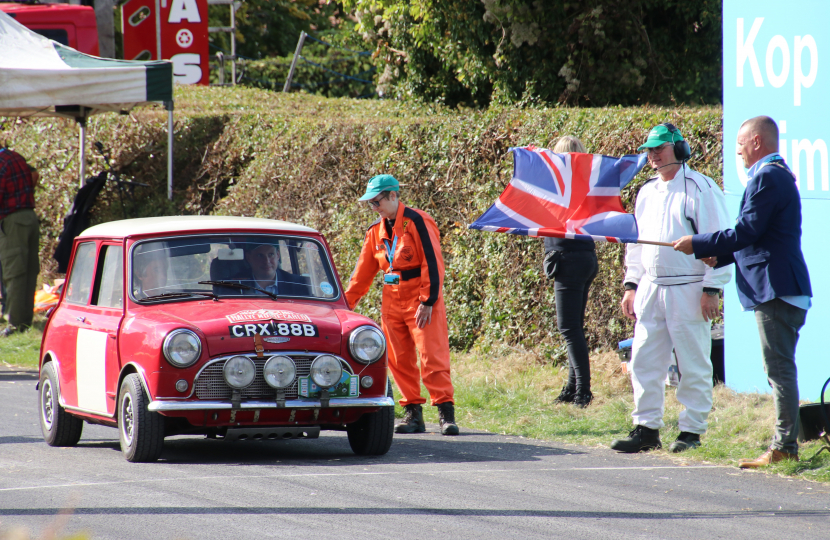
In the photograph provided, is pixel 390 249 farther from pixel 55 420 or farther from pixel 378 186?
pixel 55 420

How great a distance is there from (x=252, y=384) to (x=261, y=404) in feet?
0.47

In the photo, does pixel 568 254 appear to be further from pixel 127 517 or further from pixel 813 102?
pixel 127 517

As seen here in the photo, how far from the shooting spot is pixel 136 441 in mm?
6574

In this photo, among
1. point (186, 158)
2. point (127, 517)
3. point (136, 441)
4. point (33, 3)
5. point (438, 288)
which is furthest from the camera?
point (33, 3)

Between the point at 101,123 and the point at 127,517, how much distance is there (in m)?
13.5

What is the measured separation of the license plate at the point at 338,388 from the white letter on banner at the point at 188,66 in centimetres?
1839

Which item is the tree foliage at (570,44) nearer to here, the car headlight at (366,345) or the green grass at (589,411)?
the green grass at (589,411)

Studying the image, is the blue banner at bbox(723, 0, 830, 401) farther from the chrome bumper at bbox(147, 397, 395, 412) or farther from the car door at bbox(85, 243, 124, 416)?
the car door at bbox(85, 243, 124, 416)

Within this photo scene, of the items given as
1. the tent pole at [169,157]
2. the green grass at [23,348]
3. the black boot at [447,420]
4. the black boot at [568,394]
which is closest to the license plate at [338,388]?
the black boot at [447,420]

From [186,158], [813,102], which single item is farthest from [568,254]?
[186,158]

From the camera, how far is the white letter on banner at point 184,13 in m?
23.0

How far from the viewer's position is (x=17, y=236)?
44.5ft

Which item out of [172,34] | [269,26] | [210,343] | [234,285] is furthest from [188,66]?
[210,343]

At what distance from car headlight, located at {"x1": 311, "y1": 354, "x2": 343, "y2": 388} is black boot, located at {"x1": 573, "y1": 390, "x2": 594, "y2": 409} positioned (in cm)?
285
